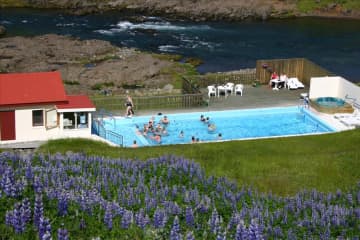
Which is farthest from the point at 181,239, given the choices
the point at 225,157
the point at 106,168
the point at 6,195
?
the point at 225,157

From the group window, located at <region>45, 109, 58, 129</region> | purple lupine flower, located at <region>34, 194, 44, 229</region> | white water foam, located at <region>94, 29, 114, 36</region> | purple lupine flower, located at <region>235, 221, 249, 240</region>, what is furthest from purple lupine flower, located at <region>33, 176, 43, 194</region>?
white water foam, located at <region>94, 29, 114, 36</region>

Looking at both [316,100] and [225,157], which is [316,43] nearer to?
[316,100]

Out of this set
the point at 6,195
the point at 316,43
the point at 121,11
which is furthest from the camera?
the point at 121,11

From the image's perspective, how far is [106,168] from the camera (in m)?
21.6

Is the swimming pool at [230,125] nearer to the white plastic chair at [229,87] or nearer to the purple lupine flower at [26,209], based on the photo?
the white plastic chair at [229,87]

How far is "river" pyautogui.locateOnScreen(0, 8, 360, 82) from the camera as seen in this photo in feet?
230

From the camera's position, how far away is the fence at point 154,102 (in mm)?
43969

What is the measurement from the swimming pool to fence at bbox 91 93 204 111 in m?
1.65

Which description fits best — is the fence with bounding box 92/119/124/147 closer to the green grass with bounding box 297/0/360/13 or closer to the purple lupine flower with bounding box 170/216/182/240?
the purple lupine flower with bounding box 170/216/182/240

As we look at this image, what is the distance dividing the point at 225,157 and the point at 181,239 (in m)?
17.7

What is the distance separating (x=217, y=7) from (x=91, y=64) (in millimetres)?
37874

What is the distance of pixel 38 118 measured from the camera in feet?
123

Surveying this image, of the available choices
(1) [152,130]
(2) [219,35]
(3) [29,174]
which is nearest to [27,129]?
(1) [152,130]

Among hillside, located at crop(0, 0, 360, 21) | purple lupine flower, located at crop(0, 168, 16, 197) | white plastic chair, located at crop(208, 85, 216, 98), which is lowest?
white plastic chair, located at crop(208, 85, 216, 98)
